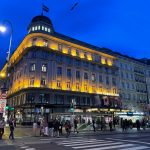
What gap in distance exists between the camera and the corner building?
50031 mm

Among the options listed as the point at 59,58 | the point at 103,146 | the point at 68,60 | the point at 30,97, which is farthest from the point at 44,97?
the point at 103,146

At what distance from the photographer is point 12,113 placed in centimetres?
5972

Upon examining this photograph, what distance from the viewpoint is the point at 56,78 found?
54.4 m

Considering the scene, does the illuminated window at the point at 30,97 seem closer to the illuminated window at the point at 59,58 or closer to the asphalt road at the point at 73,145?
the illuminated window at the point at 59,58

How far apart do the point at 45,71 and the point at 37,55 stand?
4465 mm

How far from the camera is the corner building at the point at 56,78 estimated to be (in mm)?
50031

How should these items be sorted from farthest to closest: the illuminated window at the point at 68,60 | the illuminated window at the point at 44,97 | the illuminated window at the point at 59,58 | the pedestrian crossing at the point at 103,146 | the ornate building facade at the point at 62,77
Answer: the illuminated window at the point at 68,60 → the illuminated window at the point at 59,58 → the ornate building facade at the point at 62,77 → the illuminated window at the point at 44,97 → the pedestrian crossing at the point at 103,146

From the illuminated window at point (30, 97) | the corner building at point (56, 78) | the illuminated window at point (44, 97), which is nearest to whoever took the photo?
the illuminated window at point (30, 97)

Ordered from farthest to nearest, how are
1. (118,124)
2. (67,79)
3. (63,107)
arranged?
1. (67,79)
2. (63,107)
3. (118,124)

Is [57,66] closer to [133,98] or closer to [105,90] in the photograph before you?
[105,90]

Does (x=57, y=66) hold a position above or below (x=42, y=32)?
below

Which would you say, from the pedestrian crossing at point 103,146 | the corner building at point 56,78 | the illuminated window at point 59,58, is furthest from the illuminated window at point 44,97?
the pedestrian crossing at point 103,146

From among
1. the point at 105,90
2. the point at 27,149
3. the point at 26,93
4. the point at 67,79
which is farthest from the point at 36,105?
the point at 27,149

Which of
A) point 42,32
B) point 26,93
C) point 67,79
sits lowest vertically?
point 26,93
